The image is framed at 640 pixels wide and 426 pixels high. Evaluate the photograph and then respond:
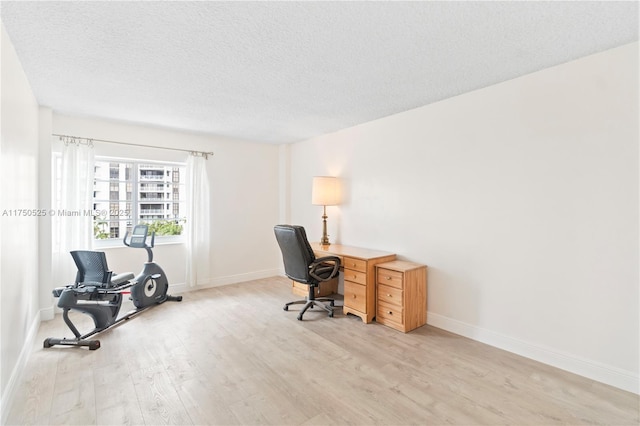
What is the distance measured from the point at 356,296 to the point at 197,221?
2.62 meters

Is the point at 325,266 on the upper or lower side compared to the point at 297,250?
lower

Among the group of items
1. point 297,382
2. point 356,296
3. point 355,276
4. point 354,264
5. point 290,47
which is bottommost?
point 297,382

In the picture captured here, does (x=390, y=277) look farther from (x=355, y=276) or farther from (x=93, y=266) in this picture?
(x=93, y=266)

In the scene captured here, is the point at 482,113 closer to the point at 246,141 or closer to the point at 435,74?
the point at 435,74

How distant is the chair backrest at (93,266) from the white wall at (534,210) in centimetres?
304

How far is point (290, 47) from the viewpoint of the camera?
81.3 inches

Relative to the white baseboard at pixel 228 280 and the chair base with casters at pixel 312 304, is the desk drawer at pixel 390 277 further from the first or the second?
the white baseboard at pixel 228 280

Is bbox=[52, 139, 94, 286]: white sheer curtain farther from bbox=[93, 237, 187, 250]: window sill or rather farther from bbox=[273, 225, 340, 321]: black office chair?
bbox=[273, 225, 340, 321]: black office chair

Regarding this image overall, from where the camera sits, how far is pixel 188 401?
78.0 inches

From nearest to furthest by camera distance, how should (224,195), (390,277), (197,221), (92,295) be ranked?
1. (92,295)
2. (390,277)
3. (197,221)
4. (224,195)

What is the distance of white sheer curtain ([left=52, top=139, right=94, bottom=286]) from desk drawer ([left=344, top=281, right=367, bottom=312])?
3169mm

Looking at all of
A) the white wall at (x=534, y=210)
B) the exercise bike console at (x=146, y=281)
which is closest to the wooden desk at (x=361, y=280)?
the white wall at (x=534, y=210)

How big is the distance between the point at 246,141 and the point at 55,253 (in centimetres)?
294

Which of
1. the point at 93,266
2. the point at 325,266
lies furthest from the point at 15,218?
the point at 325,266
